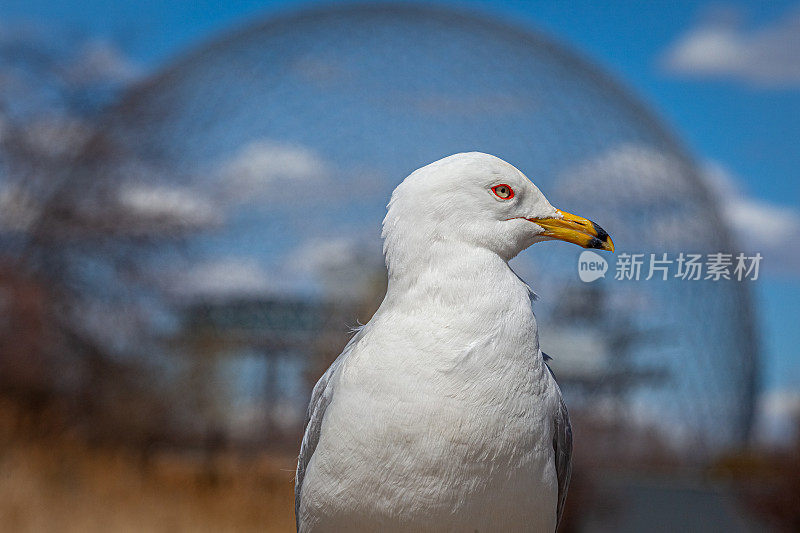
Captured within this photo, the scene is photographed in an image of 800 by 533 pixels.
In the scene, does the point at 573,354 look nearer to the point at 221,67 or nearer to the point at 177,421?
the point at 177,421

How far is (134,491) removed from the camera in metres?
6.55

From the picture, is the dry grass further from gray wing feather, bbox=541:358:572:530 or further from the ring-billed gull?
the ring-billed gull

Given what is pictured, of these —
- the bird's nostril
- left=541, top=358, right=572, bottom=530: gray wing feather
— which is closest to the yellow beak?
the bird's nostril

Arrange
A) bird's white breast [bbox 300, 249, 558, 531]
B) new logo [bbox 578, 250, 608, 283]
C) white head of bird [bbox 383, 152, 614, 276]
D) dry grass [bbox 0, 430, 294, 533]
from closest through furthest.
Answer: bird's white breast [bbox 300, 249, 558, 531] → white head of bird [bbox 383, 152, 614, 276] → new logo [bbox 578, 250, 608, 283] → dry grass [bbox 0, 430, 294, 533]

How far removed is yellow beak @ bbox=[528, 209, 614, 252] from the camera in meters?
2.04

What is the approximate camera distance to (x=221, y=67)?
7.77m

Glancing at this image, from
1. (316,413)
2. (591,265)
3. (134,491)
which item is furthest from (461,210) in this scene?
(134,491)

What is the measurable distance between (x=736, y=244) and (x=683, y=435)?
6.14 ft

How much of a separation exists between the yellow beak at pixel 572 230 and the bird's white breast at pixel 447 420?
7.9 inches

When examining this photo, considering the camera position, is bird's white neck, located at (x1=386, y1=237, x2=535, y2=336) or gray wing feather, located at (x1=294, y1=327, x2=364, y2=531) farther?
gray wing feather, located at (x1=294, y1=327, x2=364, y2=531)

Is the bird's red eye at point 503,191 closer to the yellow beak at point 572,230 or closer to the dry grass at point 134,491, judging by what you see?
the yellow beak at point 572,230

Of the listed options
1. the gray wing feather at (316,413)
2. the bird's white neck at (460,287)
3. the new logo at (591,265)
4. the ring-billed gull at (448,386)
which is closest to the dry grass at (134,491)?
the new logo at (591,265)

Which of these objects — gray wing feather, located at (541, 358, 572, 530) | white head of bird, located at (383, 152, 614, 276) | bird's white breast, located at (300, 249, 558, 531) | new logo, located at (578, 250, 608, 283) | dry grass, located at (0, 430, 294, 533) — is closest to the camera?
bird's white breast, located at (300, 249, 558, 531)

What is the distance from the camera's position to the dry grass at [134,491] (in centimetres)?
608
